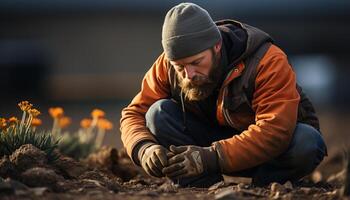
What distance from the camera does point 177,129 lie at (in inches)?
206

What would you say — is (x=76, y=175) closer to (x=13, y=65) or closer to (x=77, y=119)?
(x=77, y=119)

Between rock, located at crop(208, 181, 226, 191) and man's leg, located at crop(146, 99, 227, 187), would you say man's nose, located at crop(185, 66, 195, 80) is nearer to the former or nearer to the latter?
man's leg, located at crop(146, 99, 227, 187)

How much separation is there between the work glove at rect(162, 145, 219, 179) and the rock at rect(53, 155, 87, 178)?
71 centimetres

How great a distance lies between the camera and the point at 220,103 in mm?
4898

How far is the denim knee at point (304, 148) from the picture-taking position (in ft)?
16.1

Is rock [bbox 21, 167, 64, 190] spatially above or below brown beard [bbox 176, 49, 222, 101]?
below

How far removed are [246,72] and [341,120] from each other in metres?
8.72

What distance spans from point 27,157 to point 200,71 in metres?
1.09

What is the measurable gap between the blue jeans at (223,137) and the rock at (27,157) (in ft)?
2.42

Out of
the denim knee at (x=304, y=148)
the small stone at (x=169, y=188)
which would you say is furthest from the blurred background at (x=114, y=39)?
the denim knee at (x=304, y=148)

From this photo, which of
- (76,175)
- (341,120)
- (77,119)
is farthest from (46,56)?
(76,175)

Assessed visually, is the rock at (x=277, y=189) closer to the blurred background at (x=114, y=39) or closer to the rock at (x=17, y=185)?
the rock at (x=17, y=185)

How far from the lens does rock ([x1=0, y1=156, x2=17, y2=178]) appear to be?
4.65 metres

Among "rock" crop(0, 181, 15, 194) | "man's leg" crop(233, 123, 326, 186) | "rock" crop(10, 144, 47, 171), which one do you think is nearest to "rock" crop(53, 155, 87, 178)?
"rock" crop(10, 144, 47, 171)
